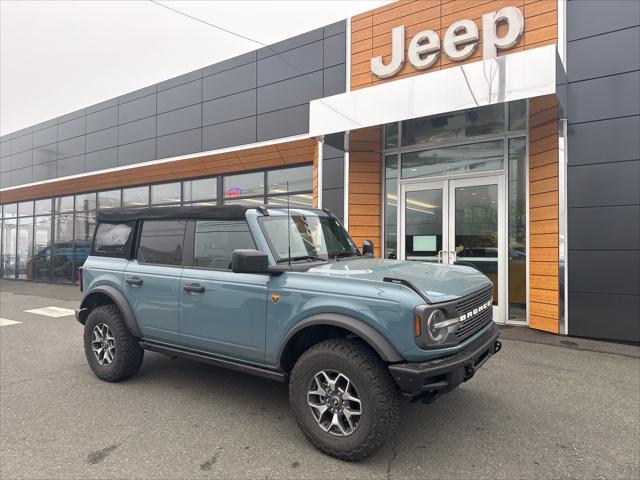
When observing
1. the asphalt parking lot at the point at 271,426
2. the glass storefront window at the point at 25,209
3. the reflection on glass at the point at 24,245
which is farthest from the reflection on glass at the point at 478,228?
the glass storefront window at the point at 25,209

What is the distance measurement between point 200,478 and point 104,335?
2424 mm

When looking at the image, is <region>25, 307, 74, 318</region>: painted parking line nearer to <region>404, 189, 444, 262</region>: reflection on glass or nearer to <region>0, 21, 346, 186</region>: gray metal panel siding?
<region>0, 21, 346, 186</region>: gray metal panel siding

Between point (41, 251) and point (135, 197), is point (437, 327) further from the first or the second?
point (41, 251)

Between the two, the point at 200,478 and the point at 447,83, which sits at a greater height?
the point at 447,83

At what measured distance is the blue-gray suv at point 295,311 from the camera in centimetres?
268

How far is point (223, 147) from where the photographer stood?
1038 cm

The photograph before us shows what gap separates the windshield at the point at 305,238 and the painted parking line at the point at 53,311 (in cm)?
719

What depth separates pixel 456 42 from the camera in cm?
708

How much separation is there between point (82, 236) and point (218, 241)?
46.9ft

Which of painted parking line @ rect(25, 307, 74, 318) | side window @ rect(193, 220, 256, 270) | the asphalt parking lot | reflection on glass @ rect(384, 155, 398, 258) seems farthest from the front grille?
painted parking line @ rect(25, 307, 74, 318)

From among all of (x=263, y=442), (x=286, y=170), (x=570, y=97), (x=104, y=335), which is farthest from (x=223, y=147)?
(x=263, y=442)

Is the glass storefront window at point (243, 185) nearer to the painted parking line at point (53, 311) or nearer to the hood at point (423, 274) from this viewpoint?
the painted parking line at point (53, 311)

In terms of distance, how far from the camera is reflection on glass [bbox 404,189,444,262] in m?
7.80

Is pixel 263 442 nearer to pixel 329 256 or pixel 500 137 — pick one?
pixel 329 256
